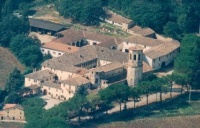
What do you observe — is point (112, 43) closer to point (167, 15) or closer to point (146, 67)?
point (146, 67)

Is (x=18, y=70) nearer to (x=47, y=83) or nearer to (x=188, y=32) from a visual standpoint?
(x=47, y=83)

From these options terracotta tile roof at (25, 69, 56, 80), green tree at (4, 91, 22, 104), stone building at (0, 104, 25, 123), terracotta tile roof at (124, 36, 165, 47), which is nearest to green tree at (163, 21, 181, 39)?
terracotta tile roof at (124, 36, 165, 47)

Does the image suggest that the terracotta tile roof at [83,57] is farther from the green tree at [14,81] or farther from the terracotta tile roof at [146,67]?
Result: the green tree at [14,81]

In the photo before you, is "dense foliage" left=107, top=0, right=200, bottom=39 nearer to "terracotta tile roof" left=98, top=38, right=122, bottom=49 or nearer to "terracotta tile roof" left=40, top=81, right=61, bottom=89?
"terracotta tile roof" left=98, top=38, right=122, bottom=49

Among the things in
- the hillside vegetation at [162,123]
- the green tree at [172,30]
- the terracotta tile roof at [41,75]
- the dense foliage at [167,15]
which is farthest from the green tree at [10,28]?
the hillside vegetation at [162,123]

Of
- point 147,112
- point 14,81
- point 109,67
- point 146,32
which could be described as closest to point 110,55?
point 109,67
